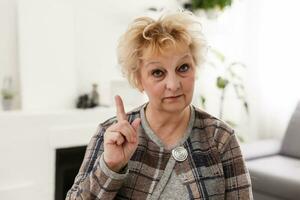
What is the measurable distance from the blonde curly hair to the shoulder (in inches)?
7.5

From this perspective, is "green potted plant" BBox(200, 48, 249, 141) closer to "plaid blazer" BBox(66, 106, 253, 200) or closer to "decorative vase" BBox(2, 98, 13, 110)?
"decorative vase" BBox(2, 98, 13, 110)

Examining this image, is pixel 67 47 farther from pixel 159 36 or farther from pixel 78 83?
pixel 159 36

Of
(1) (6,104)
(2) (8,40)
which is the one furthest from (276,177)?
(2) (8,40)

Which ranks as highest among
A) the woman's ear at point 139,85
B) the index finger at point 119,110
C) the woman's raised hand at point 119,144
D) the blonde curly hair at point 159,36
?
the blonde curly hair at point 159,36

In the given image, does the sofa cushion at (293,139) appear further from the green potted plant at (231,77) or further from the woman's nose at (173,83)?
the woman's nose at (173,83)

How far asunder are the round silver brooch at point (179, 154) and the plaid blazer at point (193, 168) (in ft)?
0.04

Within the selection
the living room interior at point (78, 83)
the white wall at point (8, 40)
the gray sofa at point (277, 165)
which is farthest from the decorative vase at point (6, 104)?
the gray sofa at point (277, 165)

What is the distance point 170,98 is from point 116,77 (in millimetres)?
2199

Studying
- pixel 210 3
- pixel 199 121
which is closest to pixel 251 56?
pixel 210 3

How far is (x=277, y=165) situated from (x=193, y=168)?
1.72 metres

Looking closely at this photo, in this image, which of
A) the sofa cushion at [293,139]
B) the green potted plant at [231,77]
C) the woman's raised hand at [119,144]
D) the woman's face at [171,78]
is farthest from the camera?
the green potted plant at [231,77]

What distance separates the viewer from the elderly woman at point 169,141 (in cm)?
110

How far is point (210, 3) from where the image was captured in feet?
11.2

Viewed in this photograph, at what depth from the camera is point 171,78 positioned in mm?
1099
